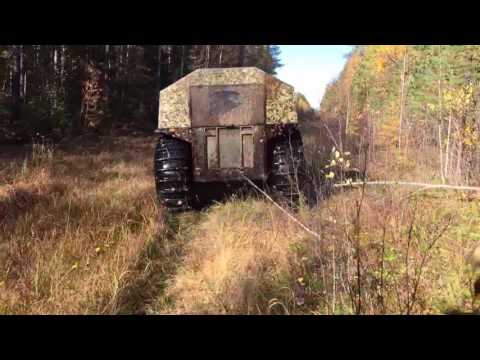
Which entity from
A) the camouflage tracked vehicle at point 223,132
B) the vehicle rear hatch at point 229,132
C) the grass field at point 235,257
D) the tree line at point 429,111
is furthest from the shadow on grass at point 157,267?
the tree line at point 429,111

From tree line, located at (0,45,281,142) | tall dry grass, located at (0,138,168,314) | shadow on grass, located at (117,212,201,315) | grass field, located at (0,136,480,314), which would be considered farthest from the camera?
tree line, located at (0,45,281,142)

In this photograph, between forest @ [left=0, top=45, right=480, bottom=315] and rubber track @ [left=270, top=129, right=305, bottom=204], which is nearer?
forest @ [left=0, top=45, right=480, bottom=315]

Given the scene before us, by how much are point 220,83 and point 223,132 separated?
63cm

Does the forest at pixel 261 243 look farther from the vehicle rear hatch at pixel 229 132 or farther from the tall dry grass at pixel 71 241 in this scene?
the vehicle rear hatch at pixel 229 132

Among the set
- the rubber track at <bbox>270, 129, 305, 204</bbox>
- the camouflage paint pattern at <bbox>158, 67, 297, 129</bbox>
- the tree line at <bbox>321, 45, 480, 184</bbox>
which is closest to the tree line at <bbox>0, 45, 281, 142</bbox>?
the tree line at <bbox>321, 45, 480, 184</bbox>

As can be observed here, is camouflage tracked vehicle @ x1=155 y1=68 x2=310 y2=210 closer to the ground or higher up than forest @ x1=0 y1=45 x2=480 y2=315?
higher up

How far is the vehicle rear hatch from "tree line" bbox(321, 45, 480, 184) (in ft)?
3.37

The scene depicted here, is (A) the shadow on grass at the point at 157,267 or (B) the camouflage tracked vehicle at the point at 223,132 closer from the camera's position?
(A) the shadow on grass at the point at 157,267

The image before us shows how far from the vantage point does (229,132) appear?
14.4 feet

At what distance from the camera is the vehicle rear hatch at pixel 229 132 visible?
4.38m

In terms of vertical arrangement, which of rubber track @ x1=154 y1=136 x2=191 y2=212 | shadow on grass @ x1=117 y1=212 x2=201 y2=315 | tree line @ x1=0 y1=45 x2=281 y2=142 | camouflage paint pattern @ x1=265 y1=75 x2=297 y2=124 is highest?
tree line @ x1=0 y1=45 x2=281 y2=142

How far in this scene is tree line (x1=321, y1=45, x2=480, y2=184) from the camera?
447cm

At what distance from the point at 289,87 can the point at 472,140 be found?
Answer: 7.86 ft

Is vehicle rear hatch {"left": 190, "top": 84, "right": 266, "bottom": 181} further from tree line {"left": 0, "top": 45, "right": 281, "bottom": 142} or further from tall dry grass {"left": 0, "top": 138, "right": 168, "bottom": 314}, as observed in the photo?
tree line {"left": 0, "top": 45, "right": 281, "bottom": 142}
